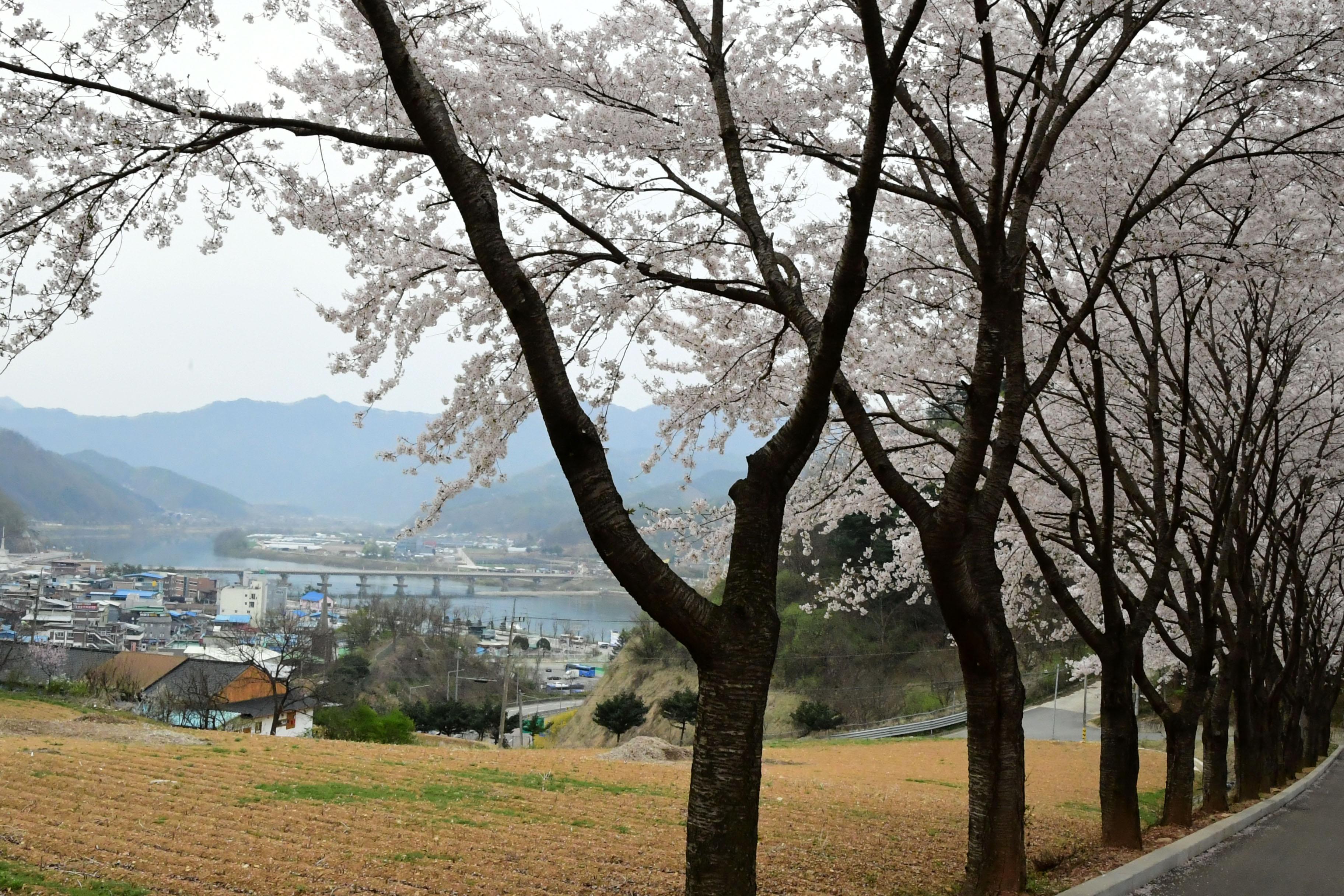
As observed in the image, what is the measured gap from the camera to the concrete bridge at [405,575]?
77.9m

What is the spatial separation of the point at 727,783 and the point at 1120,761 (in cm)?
522

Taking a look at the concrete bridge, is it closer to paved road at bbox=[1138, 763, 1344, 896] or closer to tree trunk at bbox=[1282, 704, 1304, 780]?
tree trunk at bbox=[1282, 704, 1304, 780]

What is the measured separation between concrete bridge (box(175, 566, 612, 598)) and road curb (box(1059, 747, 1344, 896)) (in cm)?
6040

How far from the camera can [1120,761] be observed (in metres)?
7.18

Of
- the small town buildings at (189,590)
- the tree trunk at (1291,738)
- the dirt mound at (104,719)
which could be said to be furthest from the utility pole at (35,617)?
the tree trunk at (1291,738)

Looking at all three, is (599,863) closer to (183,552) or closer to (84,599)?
(84,599)

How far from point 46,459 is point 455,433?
123m

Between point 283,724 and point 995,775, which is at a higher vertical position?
point 995,775

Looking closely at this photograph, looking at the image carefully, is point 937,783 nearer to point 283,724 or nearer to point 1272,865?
point 1272,865

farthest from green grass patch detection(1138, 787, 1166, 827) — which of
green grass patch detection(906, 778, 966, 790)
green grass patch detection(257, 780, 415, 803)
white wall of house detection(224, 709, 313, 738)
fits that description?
white wall of house detection(224, 709, 313, 738)

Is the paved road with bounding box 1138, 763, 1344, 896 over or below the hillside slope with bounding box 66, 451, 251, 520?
below

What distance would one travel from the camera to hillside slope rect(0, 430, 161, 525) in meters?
97.6

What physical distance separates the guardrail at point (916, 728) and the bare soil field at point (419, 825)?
20.9 m

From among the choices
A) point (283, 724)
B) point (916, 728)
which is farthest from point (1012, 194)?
point (283, 724)
